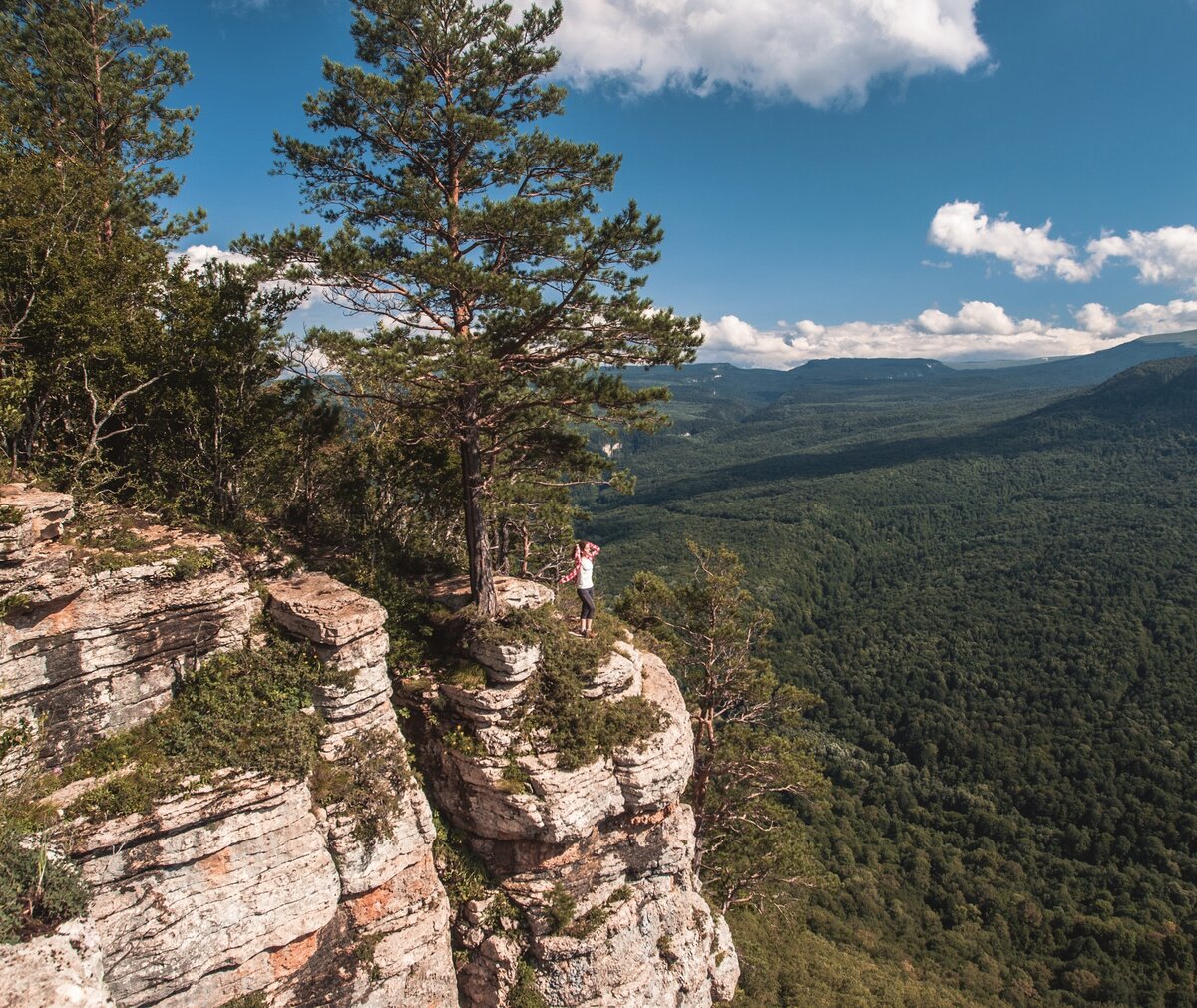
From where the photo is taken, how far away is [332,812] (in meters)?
9.30

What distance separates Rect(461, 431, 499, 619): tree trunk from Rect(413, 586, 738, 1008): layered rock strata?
75 cm

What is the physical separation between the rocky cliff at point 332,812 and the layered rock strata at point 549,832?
0.14ft

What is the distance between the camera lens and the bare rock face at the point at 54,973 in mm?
5469

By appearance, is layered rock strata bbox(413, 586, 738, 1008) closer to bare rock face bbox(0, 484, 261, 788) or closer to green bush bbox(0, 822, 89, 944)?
bare rock face bbox(0, 484, 261, 788)

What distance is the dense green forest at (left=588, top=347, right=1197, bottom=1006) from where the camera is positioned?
3716 cm

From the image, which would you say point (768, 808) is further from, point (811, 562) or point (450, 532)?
point (811, 562)

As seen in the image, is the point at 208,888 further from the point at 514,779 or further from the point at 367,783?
the point at 514,779

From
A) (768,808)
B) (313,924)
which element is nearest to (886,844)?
(768,808)

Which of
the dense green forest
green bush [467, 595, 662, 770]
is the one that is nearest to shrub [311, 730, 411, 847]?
green bush [467, 595, 662, 770]

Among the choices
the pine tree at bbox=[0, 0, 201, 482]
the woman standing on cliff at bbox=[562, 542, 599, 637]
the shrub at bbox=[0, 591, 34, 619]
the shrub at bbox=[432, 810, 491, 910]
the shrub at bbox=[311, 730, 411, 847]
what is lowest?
the shrub at bbox=[432, 810, 491, 910]

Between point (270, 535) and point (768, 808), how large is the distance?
1681 cm

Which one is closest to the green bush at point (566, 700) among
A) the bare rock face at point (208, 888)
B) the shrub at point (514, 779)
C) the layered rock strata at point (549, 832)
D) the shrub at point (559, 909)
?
the layered rock strata at point (549, 832)

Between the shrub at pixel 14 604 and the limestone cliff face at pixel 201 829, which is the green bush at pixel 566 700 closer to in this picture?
the limestone cliff face at pixel 201 829

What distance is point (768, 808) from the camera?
18.7 metres
